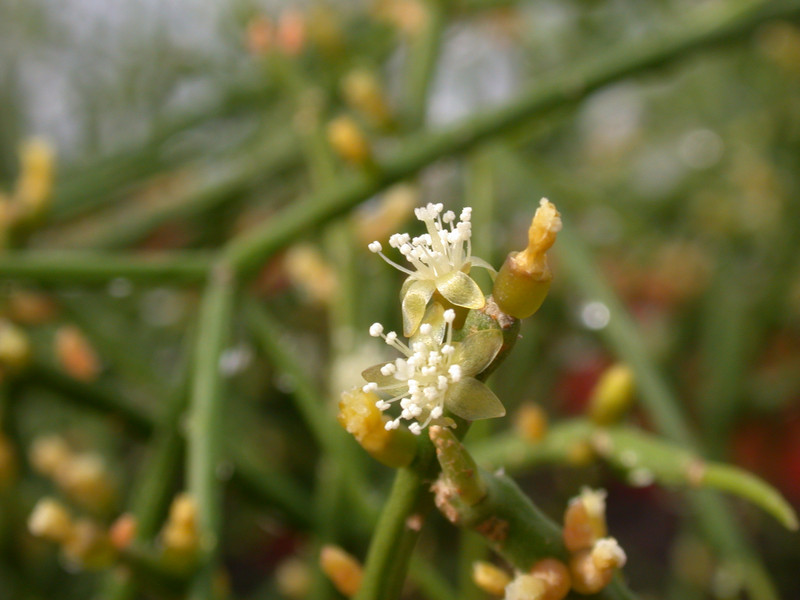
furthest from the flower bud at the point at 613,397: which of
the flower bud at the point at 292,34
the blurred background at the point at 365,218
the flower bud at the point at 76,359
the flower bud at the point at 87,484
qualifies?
the flower bud at the point at 292,34

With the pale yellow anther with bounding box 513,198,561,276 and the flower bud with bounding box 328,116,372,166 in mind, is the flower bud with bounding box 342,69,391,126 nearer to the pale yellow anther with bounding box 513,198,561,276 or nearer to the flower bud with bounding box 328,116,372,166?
the flower bud with bounding box 328,116,372,166

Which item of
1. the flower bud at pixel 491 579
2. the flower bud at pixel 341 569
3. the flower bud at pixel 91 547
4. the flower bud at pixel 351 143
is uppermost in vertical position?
the flower bud at pixel 351 143

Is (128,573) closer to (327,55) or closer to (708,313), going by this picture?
(327,55)

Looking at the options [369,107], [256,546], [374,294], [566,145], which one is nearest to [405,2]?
[369,107]

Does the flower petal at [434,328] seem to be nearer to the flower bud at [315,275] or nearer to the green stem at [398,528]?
the green stem at [398,528]

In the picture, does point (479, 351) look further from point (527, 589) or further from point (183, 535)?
point (183, 535)

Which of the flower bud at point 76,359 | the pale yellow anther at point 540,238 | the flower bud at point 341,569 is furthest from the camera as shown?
the flower bud at point 76,359
